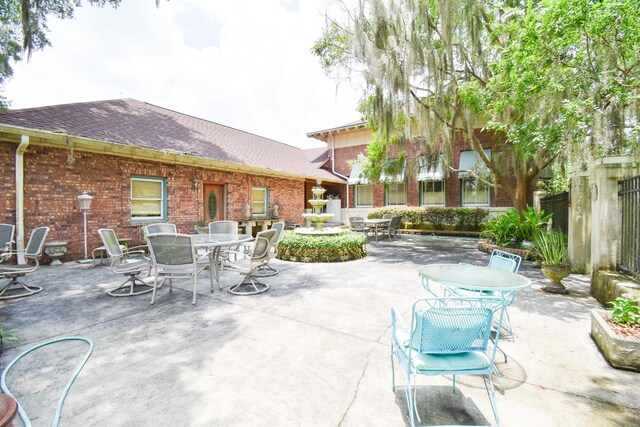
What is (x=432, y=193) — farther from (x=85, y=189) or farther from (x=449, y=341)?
(x=449, y=341)

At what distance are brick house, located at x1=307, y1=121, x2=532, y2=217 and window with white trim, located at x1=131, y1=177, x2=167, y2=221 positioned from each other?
28.3 feet

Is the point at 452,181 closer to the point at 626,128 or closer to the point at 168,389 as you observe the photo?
the point at 626,128

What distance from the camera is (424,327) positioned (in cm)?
187

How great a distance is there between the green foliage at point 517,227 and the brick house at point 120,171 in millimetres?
8767

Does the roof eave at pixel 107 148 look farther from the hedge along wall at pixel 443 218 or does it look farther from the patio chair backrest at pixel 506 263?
the patio chair backrest at pixel 506 263

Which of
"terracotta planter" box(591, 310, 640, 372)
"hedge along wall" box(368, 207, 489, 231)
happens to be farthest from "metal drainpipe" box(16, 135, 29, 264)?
"hedge along wall" box(368, 207, 489, 231)

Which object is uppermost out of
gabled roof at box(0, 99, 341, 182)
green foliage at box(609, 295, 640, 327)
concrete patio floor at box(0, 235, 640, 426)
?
gabled roof at box(0, 99, 341, 182)

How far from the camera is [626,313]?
9.70ft

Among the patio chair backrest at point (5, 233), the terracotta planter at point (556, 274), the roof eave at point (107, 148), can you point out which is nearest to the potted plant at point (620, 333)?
the terracotta planter at point (556, 274)

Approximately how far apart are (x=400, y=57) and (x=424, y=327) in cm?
849

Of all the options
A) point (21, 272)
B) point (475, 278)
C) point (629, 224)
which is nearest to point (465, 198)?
point (629, 224)

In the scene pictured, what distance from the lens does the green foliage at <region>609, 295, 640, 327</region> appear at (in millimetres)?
2921

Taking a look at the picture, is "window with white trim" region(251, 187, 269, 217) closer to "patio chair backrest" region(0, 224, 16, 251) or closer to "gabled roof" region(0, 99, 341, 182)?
"gabled roof" region(0, 99, 341, 182)

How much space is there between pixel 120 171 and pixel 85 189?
1038 millimetres
